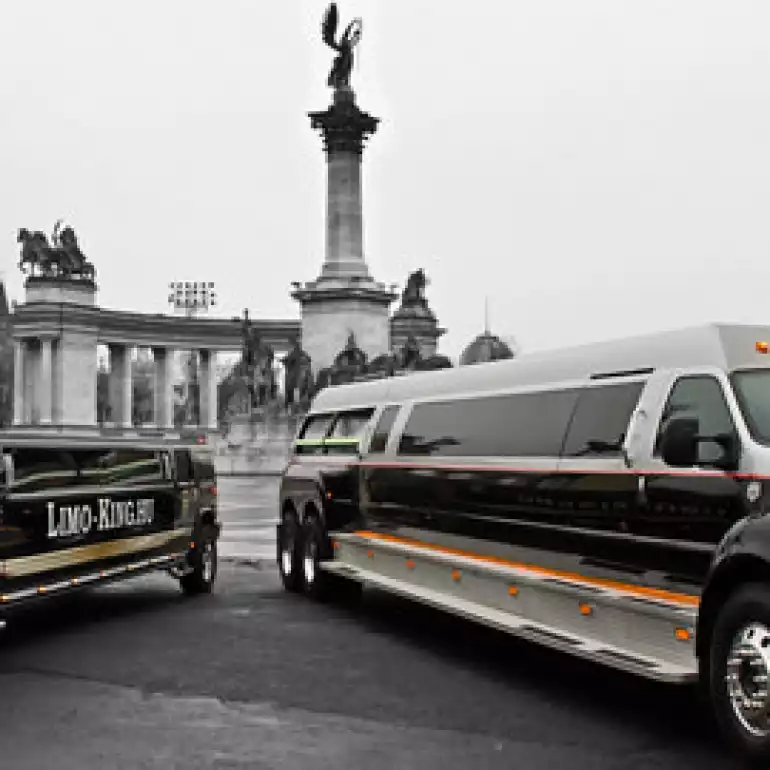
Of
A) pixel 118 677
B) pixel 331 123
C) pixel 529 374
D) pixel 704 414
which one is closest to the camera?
pixel 704 414

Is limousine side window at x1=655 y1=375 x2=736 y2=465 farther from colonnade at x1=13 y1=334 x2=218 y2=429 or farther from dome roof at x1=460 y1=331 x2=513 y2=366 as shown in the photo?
colonnade at x1=13 y1=334 x2=218 y2=429

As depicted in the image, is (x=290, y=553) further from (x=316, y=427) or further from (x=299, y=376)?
(x=299, y=376)

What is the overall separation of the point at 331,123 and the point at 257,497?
71.9 feet

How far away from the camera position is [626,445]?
845cm

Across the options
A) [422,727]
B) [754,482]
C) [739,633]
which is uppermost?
[754,482]

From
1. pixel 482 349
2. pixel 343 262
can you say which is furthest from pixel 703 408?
pixel 482 349

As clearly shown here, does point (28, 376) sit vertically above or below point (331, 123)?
below

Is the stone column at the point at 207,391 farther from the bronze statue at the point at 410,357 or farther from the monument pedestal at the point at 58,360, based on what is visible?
the bronze statue at the point at 410,357

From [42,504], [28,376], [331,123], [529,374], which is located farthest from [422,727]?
[28,376]

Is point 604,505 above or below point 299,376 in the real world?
below

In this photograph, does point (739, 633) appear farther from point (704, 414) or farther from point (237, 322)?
point (237, 322)

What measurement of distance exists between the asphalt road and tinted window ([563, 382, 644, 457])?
1867mm

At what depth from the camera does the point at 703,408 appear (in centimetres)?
788

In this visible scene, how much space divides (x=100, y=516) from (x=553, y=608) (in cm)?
522
